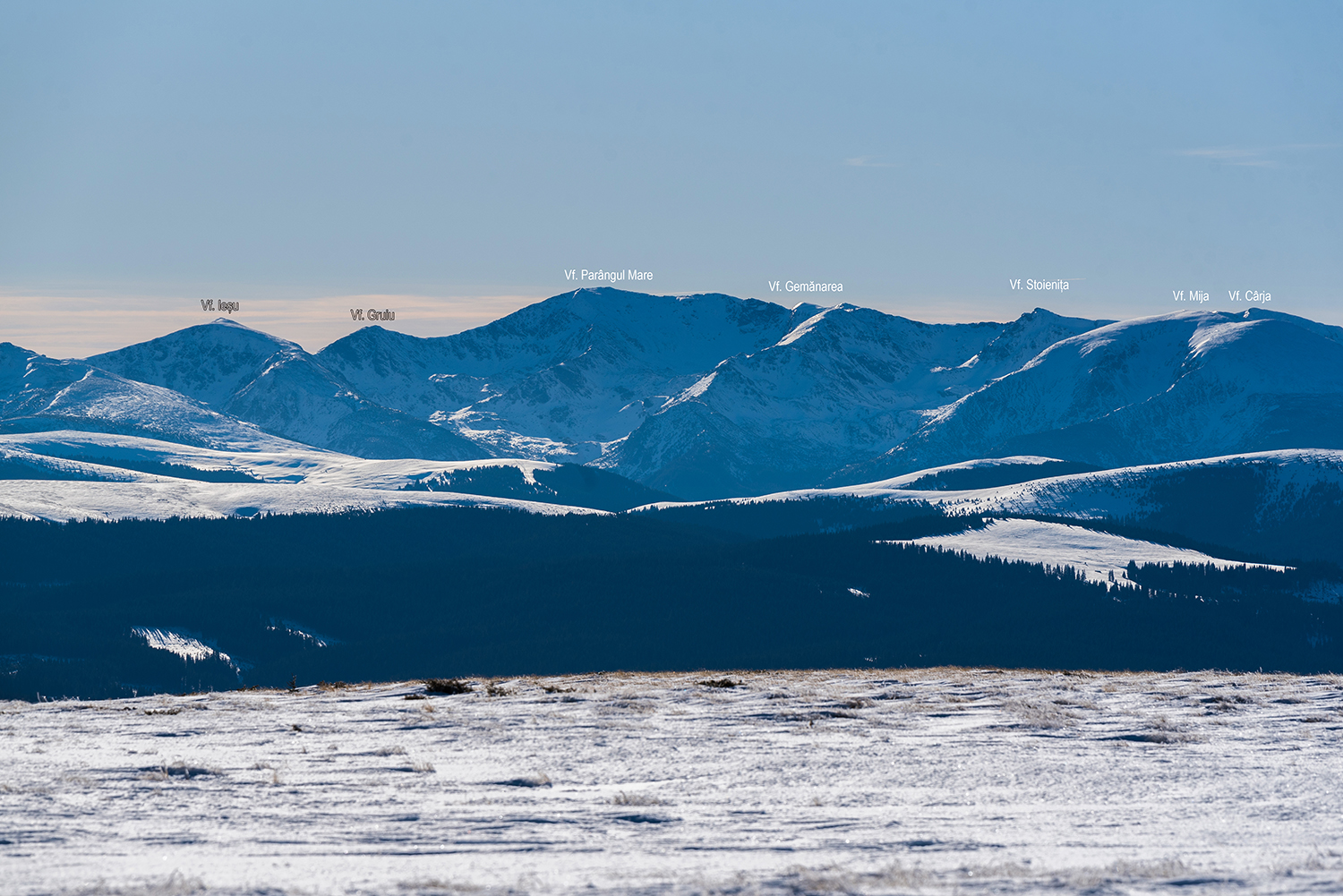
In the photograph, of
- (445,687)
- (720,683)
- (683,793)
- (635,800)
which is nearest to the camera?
(635,800)

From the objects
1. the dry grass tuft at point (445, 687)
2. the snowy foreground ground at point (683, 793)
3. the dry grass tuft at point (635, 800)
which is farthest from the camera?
the dry grass tuft at point (445, 687)

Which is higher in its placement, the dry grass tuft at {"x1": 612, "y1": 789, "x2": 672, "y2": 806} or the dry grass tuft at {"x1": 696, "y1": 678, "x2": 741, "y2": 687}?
the dry grass tuft at {"x1": 612, "y1": 789, "x2": 672, "y2": 806}

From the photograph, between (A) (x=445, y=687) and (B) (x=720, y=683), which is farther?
(B) (x=720, y=683)

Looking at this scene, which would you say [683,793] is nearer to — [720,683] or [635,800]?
[635,800]

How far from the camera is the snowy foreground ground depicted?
17.3 meters

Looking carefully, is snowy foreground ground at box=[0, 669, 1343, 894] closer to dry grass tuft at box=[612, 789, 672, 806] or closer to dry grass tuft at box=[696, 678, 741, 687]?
dry grass tuft at box=[612, 789, 672, 806]

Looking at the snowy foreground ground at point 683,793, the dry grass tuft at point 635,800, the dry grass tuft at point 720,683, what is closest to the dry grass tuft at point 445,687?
the snowy foreground ground at point 683,793

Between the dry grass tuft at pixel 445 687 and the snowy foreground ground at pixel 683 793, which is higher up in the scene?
the snowy foreground ground at pixel 683 793

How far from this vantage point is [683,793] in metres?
22.9

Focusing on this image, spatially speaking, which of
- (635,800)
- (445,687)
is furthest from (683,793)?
(445,687)

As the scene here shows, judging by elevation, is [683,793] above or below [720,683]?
above

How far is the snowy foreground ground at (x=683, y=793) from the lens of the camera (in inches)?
680

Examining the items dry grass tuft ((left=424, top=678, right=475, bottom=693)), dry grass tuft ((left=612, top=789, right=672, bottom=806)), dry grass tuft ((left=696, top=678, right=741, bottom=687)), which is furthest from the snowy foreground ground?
dry grass tuft ((left=696, top=678, right=741, bottom=687))

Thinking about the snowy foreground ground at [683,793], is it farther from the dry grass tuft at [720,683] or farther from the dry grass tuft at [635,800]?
the dry grass tuft at [720,683]
